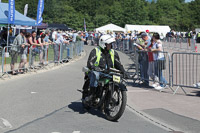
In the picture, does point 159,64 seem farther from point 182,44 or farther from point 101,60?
point 182,44

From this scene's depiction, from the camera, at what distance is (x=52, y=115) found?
299 inches

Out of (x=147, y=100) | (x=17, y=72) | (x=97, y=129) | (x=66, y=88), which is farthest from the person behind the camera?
(x=17, y=72)

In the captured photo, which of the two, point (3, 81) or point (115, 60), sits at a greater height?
point (115, 60)

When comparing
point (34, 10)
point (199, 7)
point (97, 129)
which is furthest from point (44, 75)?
point (199, 7)

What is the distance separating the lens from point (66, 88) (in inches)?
459

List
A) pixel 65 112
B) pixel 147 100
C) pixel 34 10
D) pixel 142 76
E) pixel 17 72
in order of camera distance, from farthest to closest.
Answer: pixel 34 10 < pixel 17 72 < pixel 142 76 < pixel 147 100 < pixel 65 112

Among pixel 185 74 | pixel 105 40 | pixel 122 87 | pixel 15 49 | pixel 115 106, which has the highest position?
pixel 105 40

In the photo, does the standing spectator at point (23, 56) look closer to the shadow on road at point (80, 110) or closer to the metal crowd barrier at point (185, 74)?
the metal crowd barrier at point (185, 74)

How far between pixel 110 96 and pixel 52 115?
4.27ft

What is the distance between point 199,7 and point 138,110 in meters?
120

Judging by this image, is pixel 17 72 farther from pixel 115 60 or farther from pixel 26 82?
pixel 115 60

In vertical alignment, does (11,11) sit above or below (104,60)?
above

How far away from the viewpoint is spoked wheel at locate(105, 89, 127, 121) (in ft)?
22.9

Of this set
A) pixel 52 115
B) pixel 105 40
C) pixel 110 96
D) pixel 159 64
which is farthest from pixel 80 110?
pixel 159 64
